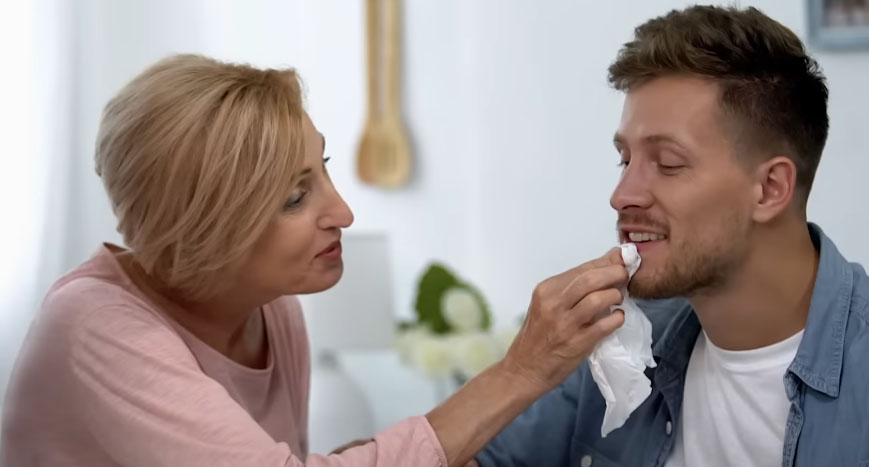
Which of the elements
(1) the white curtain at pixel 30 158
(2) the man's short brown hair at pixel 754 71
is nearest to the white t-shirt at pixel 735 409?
(2) the man's short brown hair at pixel 754 71

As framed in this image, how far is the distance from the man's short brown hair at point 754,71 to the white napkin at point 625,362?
0.72ft

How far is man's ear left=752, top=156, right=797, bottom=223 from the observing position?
1.32 metres

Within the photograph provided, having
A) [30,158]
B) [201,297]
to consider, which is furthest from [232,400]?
[30,158]

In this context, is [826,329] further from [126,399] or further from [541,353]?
[126,399]

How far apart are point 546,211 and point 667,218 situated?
1250 mm

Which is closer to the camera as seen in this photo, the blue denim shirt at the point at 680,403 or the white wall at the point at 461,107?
the blue denim shirt at the point at 680,403

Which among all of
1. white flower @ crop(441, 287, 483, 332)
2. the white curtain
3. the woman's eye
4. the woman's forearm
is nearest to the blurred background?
the white curtain

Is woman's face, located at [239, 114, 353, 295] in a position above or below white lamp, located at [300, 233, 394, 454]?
above

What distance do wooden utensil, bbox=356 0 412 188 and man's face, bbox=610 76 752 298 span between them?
1.43m

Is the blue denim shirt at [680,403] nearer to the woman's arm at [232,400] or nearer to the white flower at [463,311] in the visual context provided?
the woman's arm at [232,400]

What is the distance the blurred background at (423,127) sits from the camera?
231cm

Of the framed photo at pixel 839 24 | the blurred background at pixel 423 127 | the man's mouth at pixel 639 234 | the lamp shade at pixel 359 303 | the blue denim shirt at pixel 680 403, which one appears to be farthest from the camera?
the lamp shade at pixel 359 303

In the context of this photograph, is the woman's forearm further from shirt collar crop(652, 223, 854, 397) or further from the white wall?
the white wall

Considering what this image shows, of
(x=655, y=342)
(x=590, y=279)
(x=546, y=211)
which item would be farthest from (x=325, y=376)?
(x=590, y=279)
